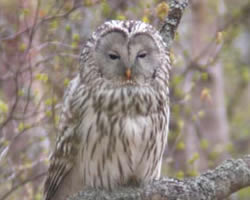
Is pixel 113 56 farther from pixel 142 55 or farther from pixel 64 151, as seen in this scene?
pixel 64 151

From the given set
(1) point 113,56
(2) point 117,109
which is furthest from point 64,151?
(1) point 113,56

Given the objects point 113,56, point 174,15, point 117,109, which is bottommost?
point 117,109

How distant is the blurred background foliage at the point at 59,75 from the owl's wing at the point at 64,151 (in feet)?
2.28

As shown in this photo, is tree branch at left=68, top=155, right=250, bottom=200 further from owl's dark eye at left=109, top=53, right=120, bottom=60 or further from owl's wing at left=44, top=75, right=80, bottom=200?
owl's dark eye at left=109, top=53, right=120, bottom=60

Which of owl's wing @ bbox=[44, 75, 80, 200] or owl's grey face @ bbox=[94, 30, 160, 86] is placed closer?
owl's grey face @ bbox=[94, 30, 160, 86]

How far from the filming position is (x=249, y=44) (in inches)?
562

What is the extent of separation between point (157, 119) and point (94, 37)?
0.82 metres

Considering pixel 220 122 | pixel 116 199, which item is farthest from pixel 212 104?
pixel 116 199

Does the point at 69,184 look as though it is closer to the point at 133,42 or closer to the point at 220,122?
the point at 133,42

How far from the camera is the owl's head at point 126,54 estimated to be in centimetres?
465

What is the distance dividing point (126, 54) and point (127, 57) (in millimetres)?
25

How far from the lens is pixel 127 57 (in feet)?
15.2

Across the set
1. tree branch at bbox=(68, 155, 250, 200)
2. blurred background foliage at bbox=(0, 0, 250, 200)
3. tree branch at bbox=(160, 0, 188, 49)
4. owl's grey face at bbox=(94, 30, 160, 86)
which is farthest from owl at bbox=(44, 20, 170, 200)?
tree branch at bbox=(68, 155, 250, 200)

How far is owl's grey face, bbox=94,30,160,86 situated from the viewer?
183 inches
